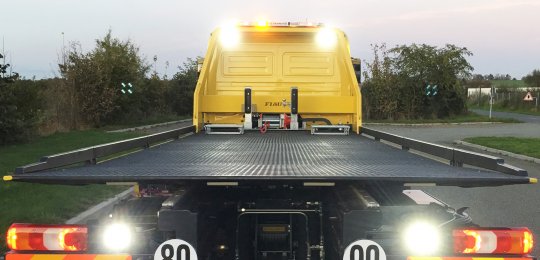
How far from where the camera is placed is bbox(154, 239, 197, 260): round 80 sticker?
2.80 metres

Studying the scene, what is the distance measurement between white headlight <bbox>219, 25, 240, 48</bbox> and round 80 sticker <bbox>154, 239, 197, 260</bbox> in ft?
19.6

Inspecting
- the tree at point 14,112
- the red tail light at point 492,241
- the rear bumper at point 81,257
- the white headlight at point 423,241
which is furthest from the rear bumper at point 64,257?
the tree at point 14,112

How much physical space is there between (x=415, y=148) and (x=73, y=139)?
52.6ft

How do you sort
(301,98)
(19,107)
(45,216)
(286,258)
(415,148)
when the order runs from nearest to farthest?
(286,258)
(415,148)
(45,216)
(301,98)
(19,107)

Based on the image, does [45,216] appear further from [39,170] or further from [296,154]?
[39,170]

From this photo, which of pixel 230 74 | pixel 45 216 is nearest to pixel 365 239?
pixel 45 216

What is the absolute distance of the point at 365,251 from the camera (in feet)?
9.25

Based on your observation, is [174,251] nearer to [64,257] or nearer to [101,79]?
[64,257]

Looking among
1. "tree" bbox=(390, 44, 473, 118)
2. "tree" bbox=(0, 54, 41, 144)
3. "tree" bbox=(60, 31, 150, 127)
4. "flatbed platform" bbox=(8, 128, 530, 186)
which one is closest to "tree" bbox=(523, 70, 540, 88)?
"tree" bbox=(390, 44, 473, 118)

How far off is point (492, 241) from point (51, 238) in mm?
2347

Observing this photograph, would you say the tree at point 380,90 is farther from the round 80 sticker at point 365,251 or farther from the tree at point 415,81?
the round 80 sticker at point 365,251

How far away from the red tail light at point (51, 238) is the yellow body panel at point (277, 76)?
534 centimetres

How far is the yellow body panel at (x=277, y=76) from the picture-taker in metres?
8.28

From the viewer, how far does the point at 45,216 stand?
23.2 feet
